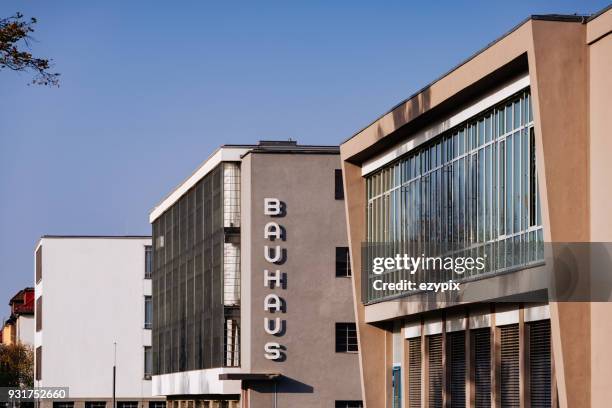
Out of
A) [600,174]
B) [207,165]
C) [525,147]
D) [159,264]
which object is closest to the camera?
[600,174]

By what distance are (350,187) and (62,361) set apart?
62.5m

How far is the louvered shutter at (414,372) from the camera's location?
41.1 meters

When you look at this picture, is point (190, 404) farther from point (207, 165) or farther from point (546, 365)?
point (546, 365)

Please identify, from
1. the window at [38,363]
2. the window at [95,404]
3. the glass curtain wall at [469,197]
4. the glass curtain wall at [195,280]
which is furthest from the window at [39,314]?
the glass curtain wall at [469,197]

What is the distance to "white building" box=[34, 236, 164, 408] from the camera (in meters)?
103

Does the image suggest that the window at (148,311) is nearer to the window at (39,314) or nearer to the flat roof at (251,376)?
the window at (39,314)

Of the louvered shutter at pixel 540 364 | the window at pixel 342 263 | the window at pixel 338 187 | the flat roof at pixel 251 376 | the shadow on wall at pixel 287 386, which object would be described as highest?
the window at pixel 338 187

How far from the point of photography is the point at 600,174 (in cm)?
2811

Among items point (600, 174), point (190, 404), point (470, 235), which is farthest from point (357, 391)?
point (600, 174)

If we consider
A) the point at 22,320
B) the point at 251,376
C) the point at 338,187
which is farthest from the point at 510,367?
the point at 22,320

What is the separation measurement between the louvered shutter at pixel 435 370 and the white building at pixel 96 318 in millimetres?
65721

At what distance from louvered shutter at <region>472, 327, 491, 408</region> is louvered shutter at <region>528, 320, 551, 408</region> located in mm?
2825

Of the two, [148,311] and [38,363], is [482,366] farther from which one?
[38,363]

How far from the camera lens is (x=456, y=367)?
123 feet
